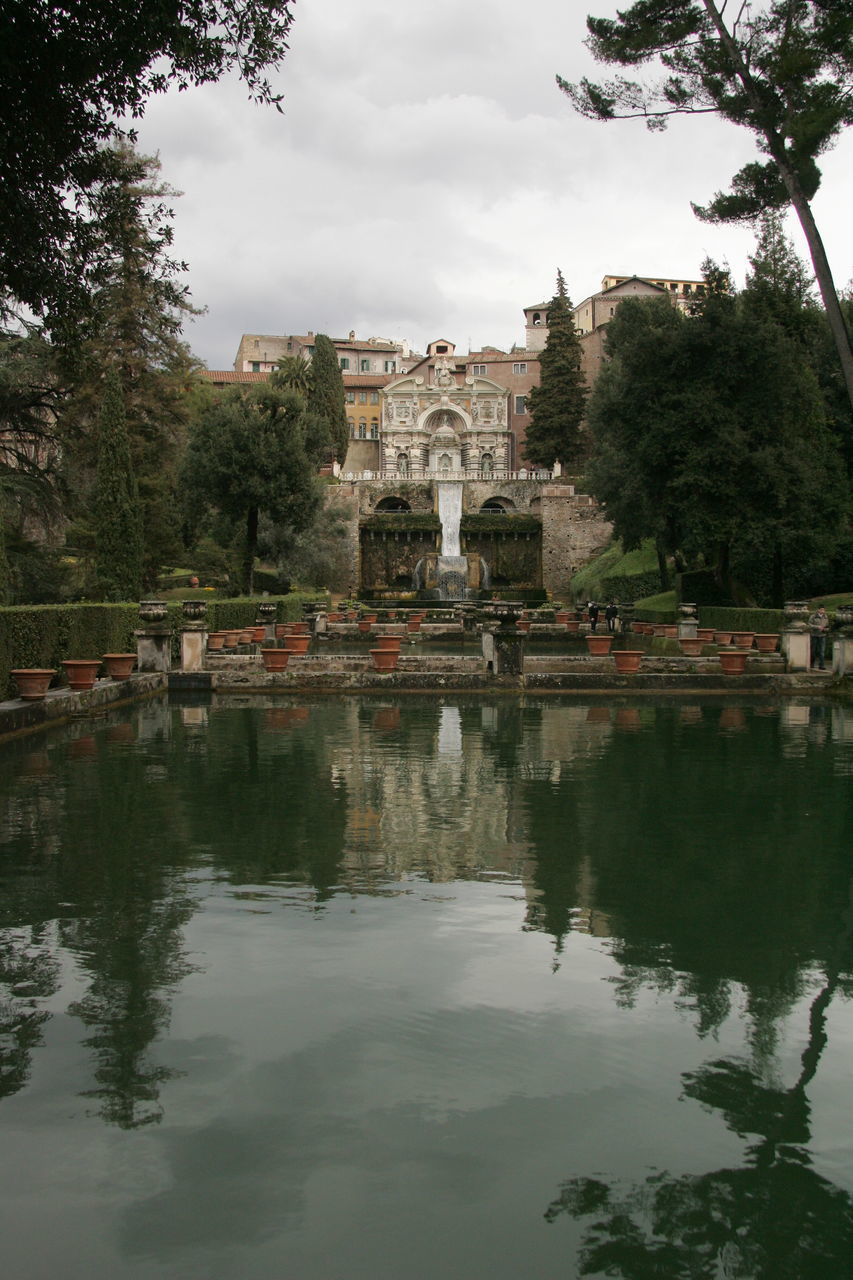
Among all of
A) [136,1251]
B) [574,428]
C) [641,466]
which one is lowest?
[136,1251]

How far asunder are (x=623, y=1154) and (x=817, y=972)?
168 cm

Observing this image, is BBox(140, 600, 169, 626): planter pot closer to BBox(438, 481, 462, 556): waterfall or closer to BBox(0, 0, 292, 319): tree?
BBox(0, 0, 292, 319): tree

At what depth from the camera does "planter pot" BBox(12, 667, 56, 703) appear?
12172 millimetres

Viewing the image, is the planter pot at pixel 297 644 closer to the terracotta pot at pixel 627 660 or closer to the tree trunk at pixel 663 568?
the terracotta pot at pixel 627 660

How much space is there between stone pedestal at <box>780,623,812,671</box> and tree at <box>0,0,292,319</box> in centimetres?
1113

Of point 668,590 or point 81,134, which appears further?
point 668,590

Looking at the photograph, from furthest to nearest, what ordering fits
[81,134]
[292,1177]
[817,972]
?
[81,134] < [817,972] < [292,1177]

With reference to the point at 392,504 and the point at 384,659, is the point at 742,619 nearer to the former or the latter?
the point at 384,659

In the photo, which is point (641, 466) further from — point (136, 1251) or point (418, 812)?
point (136, 1251)

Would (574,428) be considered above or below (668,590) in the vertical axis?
above

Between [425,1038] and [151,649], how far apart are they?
1383cm

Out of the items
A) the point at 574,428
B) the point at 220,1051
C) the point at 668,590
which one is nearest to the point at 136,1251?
the point at 220,1051

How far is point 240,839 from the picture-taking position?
6477mm

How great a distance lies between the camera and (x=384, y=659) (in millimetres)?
16703
